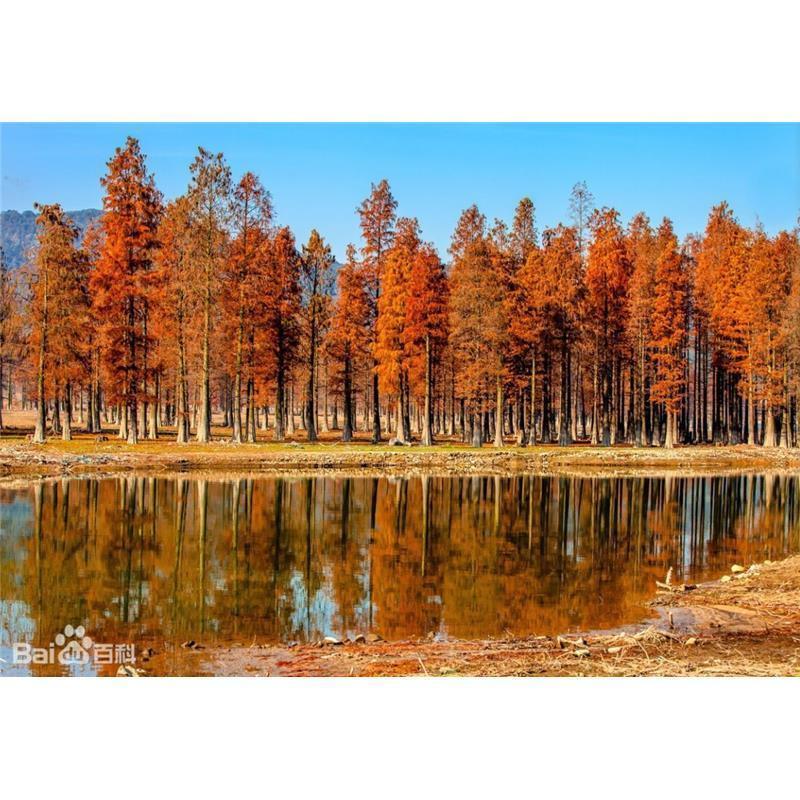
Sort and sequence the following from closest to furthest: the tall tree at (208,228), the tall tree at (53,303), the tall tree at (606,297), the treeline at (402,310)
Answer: the tall tree at (208,228) < the tall tree at (53,303) < the treeline at (402,310) < the tall tree at (606,297)

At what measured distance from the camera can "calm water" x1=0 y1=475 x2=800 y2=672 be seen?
11.2 m

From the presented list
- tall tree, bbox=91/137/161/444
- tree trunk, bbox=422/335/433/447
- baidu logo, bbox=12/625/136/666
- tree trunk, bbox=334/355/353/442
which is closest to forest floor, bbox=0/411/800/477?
tree trunk, bbox=422/335/433/447

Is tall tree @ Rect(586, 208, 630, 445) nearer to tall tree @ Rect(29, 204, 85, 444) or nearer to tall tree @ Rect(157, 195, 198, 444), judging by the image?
tall tree @ Rect(157, 195, 198, 444)

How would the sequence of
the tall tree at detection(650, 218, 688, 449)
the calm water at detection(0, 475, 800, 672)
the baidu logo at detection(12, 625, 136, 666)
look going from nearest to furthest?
the baidu logo at detection(12, 625, 136, 666), the calm water at detection(0, 475, 800, 672), the tall tree at detection(650, 218, 688, 449)

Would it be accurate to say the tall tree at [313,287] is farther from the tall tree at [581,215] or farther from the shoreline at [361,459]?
the tall tree at [581,215]

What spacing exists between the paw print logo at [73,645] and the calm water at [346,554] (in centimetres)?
15

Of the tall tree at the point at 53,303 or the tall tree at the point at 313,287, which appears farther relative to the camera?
the tall tree at the point at 313,287

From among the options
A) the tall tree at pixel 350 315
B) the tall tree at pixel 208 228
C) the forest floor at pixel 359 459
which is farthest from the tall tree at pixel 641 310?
the tall tree at pixel 208 228

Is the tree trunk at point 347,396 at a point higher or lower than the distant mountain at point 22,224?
lower

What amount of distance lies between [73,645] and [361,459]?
25.2 metres

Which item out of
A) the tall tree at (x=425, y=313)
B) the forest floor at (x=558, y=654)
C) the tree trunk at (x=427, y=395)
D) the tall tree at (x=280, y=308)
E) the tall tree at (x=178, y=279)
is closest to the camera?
the forest floor at (x=558, y=654)

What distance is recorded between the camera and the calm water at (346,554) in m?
11.2

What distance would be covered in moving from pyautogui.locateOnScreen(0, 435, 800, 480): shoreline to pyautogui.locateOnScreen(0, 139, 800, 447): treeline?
8.85 ft

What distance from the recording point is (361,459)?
34.9 m
